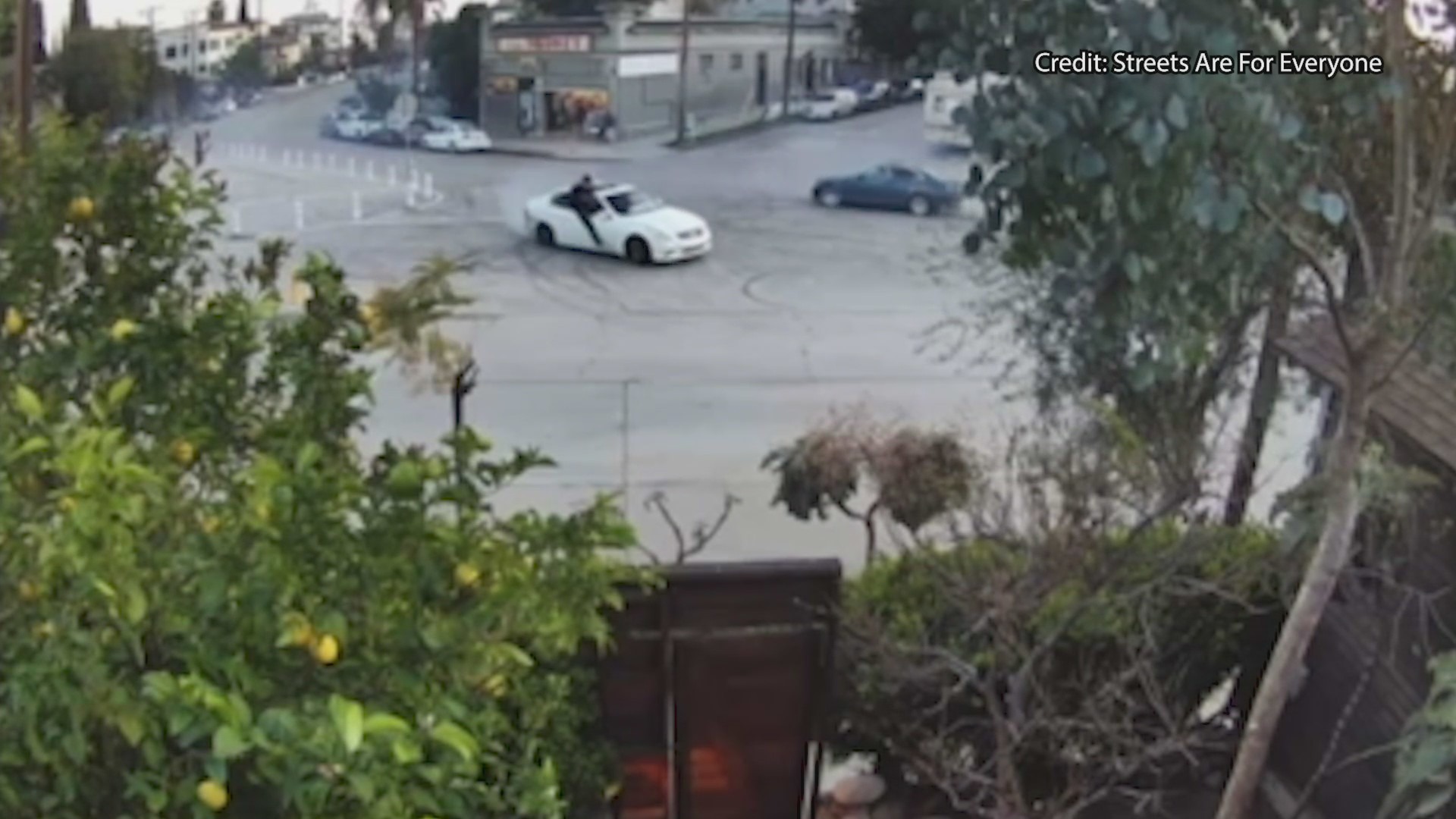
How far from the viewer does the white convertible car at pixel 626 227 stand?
4418mm

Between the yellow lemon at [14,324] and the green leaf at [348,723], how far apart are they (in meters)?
0.90

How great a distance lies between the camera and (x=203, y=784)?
1.18m

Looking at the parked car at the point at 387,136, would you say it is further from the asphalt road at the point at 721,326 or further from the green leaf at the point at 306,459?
the green leaf at the point at 306,459

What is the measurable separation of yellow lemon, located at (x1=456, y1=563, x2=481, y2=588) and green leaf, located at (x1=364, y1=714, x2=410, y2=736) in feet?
0.78

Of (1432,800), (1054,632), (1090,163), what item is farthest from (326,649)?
(1054,632)

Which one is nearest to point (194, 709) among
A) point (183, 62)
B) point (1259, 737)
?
point (1259, 737)

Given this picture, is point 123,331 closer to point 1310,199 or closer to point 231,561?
point 231,561

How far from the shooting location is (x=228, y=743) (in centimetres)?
111

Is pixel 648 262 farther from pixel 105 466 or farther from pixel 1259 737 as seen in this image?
pixel 105 466

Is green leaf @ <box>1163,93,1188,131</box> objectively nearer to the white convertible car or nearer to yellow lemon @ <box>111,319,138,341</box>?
yellow lemon @ <box>111,319,138,341</box>

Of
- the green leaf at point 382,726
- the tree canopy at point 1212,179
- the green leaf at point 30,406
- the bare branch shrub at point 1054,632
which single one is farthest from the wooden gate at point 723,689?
the green leaf at point 382,726

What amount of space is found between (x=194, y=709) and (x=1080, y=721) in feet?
7.98

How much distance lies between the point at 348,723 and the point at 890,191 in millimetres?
3625

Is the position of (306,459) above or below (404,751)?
above
